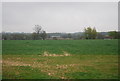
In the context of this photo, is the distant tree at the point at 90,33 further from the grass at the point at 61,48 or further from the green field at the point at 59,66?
the green field at the point at 59,66

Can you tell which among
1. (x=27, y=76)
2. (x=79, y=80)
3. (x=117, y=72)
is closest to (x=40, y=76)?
(x=27, y=76)

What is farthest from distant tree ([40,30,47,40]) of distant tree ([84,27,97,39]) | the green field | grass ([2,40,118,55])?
the green field

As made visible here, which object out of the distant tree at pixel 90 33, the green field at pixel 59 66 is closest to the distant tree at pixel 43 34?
the distant tree at pixel 90 33

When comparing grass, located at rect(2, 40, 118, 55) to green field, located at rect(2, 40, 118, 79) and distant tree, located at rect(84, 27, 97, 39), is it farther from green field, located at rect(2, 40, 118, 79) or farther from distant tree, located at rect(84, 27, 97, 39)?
distant tree, located at rect(84, 27, 97, 39)

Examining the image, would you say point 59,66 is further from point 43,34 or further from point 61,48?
point 43,34

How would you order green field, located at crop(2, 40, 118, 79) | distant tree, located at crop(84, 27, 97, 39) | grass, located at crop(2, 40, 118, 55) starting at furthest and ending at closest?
distant tree, located at crop(84, 27, 97, 39) < grass, located at crop(2, 40, 118, 55) < green field, located at crop(2, 40, 118, 79)

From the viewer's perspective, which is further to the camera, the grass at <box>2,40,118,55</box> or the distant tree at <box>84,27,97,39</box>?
the distant tree at <box>84,27,97,39</box>

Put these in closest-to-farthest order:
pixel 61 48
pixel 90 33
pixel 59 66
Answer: pixel 59 66 → pixel 61 48 → pixel 90 33

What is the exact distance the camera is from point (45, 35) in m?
81.9

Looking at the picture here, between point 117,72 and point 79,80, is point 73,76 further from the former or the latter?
point 117,72

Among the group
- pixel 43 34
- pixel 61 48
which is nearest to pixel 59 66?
pixel 61 48

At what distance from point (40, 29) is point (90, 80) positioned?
77.1 meters

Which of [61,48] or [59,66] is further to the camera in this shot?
[61,48]

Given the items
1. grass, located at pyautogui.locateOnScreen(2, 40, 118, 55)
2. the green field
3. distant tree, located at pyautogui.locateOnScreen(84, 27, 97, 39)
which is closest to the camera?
the green field
